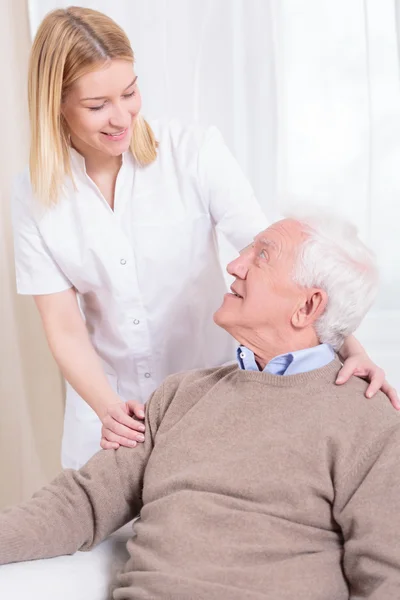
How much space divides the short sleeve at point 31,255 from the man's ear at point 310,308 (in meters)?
0.69

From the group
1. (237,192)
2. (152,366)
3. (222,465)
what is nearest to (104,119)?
(237,192)

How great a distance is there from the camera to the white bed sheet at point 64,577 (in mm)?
1608

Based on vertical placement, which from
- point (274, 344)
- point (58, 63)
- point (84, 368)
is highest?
point (58, 63)

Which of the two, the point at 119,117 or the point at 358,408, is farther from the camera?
the point at 119,117

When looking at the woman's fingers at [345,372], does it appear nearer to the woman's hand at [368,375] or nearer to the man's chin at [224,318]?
the woman's hand at [368,375]

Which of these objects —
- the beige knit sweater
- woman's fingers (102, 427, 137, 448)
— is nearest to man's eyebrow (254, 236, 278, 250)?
the beige knit sweater

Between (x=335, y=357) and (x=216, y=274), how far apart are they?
1.86 feet

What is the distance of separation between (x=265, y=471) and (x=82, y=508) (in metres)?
0.38

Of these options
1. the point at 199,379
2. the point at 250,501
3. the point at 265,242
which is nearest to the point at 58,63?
the point at 265,242

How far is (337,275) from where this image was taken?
173cm

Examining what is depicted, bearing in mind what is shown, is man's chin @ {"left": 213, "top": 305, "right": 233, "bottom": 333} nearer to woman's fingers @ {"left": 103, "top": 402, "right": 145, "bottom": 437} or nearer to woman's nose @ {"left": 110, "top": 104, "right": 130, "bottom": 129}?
→ woman's fingers @ {"left": 103, "top": 402, "right": 145, "bottom": 437}

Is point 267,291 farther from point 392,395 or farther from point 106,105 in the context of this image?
point 106,105

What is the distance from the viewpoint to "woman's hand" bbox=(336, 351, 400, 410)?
1681 millimetres

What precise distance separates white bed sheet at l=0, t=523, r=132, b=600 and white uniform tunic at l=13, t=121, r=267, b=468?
25.1 inches
